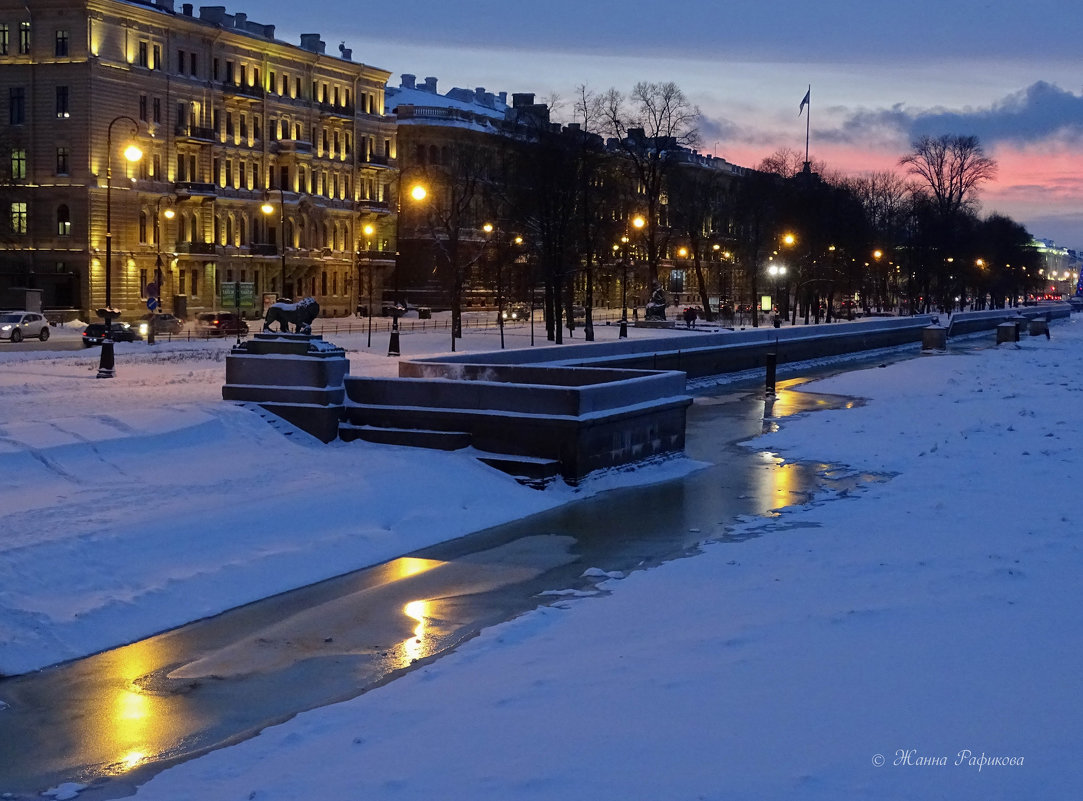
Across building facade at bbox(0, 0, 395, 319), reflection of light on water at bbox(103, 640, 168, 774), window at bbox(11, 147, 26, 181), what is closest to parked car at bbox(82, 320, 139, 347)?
building facade at bbox(0, 0, 395, 319)

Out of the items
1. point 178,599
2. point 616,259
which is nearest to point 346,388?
point 178,599

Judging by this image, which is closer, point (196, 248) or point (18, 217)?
point (18, 217)

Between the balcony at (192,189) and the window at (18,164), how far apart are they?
8.73 metres

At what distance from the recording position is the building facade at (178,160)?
75.7 m

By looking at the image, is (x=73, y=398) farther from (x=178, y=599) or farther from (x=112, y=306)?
(x=112, y=306)

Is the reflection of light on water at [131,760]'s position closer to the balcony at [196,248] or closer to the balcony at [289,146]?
the balcony at [196,248]

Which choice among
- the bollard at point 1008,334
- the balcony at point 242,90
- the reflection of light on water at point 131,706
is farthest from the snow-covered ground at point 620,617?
the balcony at point 242,90

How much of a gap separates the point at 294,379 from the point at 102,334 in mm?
27643

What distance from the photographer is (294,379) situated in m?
25.8

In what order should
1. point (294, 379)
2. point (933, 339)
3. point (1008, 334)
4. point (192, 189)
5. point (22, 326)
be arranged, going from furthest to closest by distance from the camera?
point (192, 189)
point (1008, 334)
point (933, 339)
point (22, 326)
point (294, 379)

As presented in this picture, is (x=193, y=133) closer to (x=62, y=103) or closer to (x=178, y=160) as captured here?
(x=178, y=160)

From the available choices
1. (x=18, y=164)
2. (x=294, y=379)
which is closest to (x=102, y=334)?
(x=294, y=379)

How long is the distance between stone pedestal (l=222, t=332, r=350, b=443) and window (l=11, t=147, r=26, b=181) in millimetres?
56652

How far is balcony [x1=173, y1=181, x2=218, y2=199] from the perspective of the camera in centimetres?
8200
